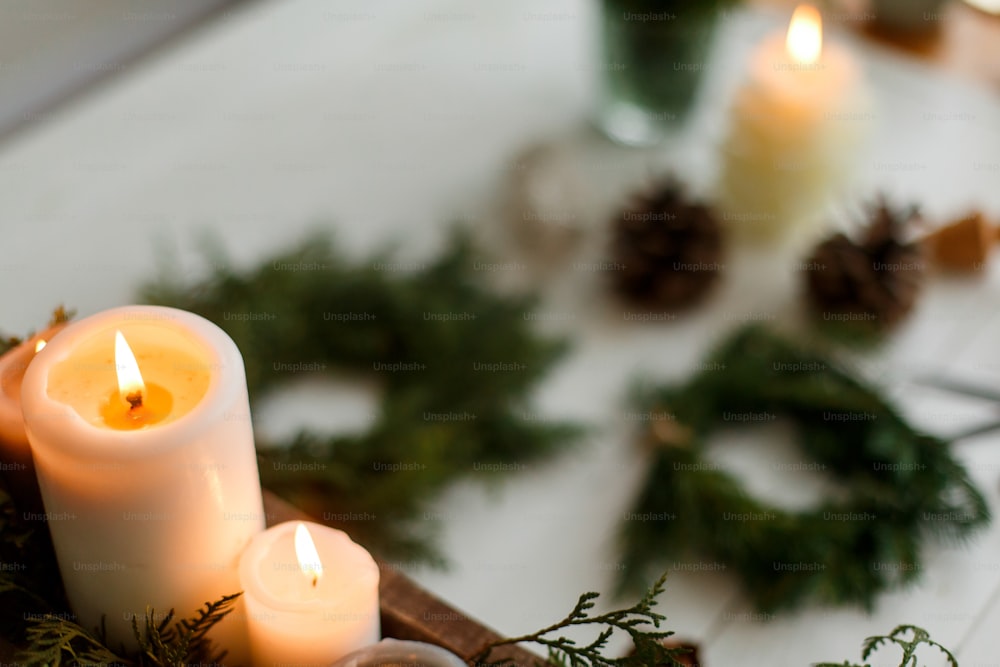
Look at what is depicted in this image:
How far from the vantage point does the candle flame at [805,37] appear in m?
0.98

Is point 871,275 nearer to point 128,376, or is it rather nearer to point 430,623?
point 430,623

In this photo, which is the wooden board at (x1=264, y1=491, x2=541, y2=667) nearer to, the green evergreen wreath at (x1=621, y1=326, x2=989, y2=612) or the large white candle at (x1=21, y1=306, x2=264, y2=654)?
the large white candle at (x1=21, y1=306, x2=264, y2=654)

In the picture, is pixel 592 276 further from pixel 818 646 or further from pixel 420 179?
pixel 818 646

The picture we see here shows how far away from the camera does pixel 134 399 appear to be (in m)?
0.39

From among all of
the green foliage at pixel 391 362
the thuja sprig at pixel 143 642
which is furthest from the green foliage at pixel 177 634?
the green foliage at pixel 391 362

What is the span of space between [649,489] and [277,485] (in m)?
0.28

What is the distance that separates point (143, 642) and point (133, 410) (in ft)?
0.30

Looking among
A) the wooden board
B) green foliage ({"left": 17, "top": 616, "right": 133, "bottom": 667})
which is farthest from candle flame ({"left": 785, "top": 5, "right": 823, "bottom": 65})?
green foliage ({"left": 17, "top": 616, "right": 133, "bottom": 667})

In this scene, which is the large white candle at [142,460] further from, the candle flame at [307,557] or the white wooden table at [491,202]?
the white wooden table at [491,202]

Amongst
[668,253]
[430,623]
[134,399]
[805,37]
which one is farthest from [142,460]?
[805,37]

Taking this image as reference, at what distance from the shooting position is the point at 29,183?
1.06 metres

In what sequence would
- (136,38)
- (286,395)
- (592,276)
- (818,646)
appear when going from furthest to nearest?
(136,38), (592,276), (286,395), (818,646)

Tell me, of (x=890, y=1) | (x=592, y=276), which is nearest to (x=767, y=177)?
(x=592, y=276)

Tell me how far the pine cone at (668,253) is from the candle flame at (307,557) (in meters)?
0.60
